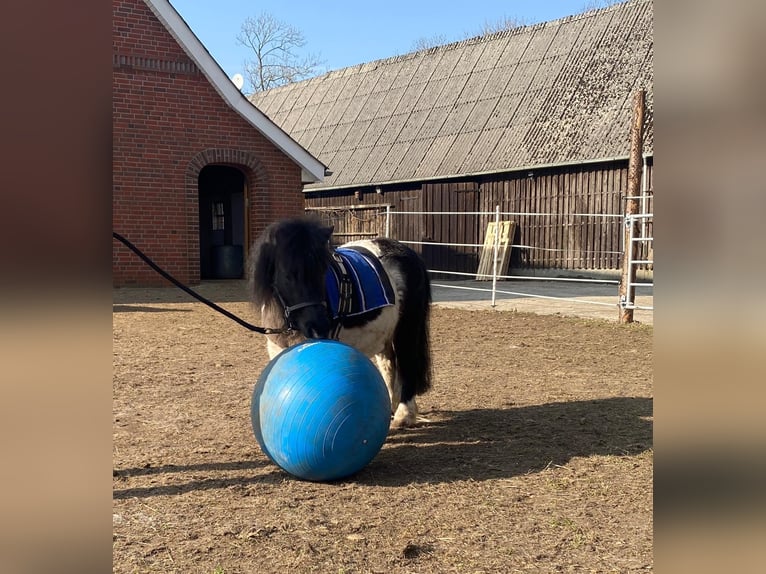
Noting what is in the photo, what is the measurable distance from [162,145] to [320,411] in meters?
12.7

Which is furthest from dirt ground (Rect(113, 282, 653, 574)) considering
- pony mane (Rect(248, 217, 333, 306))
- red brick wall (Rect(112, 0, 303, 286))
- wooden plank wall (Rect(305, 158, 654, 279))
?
wooden plank wall (Rect(305, 158, 654, 279))

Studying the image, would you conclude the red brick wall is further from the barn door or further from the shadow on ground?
the shadow on ground

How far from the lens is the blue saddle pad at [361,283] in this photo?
4.93 meters

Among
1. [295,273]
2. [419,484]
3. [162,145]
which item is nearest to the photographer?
[419,484]

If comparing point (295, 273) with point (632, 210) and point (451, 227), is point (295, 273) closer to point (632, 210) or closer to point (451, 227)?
point (632, 210)

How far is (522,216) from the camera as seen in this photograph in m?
22.6

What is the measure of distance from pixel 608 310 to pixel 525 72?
13836 millimetres

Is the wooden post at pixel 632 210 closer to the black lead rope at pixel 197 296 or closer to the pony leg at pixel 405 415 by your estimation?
the pony leg at pixel 405 415

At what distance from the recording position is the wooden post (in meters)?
11.6

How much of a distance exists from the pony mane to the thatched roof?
16.0m

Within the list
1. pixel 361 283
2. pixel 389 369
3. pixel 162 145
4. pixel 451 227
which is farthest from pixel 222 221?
pixel 361 283
